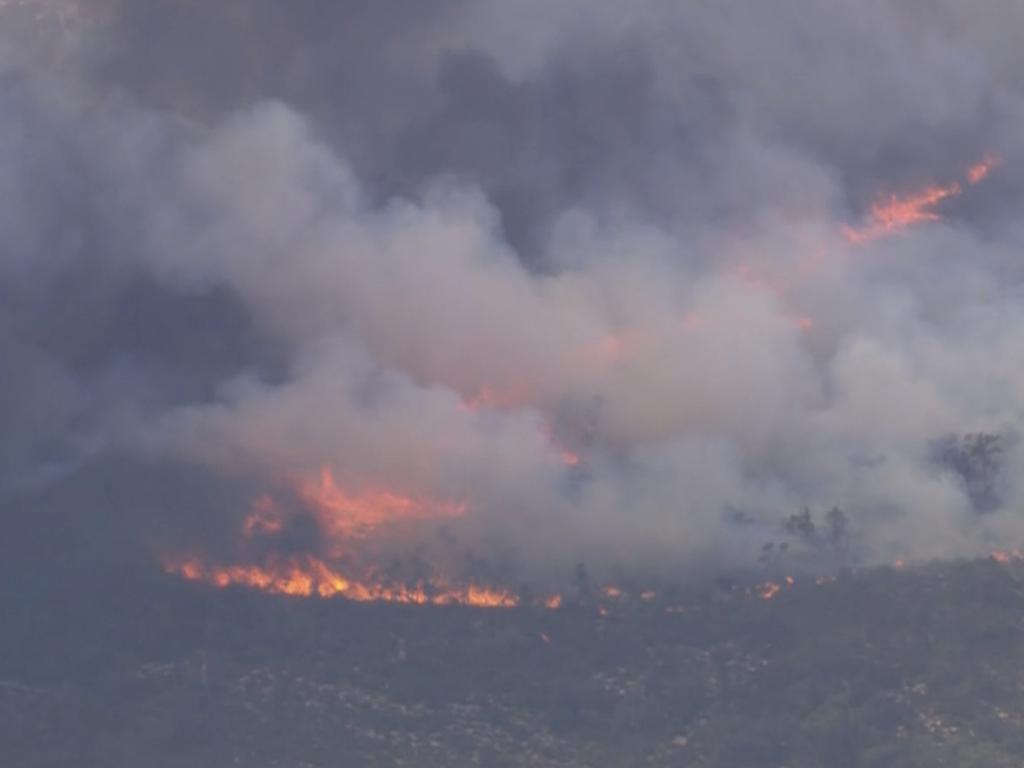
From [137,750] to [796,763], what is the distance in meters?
20.0

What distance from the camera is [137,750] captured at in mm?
62875

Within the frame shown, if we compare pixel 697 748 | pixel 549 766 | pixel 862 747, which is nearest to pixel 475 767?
pixel 549 766

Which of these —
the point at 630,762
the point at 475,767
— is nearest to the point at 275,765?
the point at 475,767

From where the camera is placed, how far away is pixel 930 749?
62031mm

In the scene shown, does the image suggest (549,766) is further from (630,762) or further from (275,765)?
(275,765)

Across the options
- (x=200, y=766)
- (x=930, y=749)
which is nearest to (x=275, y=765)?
(x=200, y=766)

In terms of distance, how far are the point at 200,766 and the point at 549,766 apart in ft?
34.7

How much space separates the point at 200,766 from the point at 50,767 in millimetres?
4440

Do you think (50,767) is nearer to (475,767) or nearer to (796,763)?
(475,767)

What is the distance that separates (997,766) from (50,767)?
27978 mm

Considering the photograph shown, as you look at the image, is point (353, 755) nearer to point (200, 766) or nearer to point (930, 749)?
point (200, 766)

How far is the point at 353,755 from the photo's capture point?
63.3 m

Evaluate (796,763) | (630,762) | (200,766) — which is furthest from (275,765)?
(796,763)

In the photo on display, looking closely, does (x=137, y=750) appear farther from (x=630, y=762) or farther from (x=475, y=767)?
(x=630, y=762)
